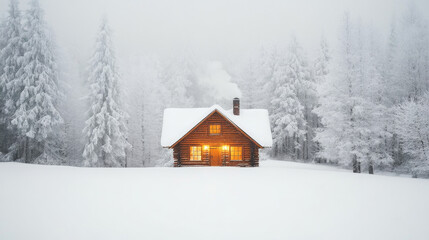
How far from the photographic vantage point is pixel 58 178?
42.7ft

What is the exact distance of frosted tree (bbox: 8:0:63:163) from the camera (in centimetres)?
2067

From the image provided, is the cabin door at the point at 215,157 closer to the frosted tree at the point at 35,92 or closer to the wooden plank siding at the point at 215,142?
the wooden plank siding at the point at 215,142

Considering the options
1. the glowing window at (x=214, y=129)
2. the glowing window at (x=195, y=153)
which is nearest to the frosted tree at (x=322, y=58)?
the glowing window at (x=214, y=129)

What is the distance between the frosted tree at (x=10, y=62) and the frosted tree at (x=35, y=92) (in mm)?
270

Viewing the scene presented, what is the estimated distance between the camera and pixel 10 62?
2159 cm

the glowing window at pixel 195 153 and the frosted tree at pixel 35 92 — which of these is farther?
the glowing window at pixel 195 153

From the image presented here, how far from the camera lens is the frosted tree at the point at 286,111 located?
30656 mm

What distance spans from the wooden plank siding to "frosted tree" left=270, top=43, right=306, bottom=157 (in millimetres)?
10323

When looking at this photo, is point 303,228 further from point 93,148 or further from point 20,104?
point 20,104

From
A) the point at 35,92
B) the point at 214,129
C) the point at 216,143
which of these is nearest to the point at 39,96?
the point at 35,92

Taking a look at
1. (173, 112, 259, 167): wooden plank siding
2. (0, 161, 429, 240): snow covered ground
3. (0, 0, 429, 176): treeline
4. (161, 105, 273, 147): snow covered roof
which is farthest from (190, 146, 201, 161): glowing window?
(0, 161, 429, 240): snow covered ground

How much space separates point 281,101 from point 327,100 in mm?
10295

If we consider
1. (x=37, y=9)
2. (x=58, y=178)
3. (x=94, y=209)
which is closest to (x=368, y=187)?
(x=94, y=209)

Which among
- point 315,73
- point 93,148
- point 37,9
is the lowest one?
point 93,148
